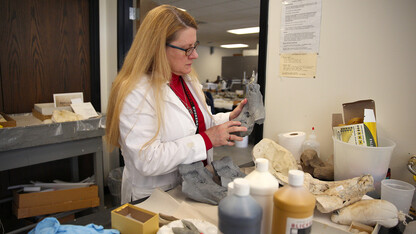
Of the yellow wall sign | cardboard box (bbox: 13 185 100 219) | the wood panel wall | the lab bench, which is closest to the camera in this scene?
the yellow wall sign

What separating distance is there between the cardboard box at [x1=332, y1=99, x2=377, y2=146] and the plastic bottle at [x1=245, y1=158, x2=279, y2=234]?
69cm

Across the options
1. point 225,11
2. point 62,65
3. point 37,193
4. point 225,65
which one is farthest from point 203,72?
point 37,193

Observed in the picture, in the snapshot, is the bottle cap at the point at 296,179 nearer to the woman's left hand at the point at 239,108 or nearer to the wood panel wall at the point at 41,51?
the woman's left hand at the point at 239,108

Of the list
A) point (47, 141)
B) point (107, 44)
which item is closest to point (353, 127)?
point (47, 141)

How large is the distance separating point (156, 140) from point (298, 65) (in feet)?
3.01

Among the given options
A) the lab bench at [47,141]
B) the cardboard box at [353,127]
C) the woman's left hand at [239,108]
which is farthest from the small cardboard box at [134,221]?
the lab bench at [47,141]

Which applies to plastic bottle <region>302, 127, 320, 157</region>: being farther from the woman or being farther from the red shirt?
the red shirt

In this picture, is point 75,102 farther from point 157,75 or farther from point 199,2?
point 199,2

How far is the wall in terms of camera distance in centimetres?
119

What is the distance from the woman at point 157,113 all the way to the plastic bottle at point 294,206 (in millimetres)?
578

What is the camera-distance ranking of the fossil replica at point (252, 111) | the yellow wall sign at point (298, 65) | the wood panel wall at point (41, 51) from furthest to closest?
1. the wood panel wall at point (41, 51)
2. the yellow wall sign at point (298, 65)
3. the fossil replica at point (252, 111)

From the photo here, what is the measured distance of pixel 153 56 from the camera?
1.18 m

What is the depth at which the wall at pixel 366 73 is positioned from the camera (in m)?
1.19

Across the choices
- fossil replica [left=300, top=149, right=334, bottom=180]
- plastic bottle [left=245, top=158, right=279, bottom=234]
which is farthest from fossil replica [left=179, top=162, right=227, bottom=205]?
fossil replica [left=300, top=149, right=334, bottom=180]
